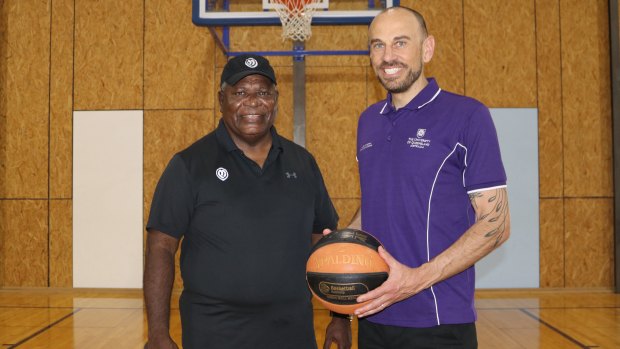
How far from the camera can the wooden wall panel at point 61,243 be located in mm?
6340

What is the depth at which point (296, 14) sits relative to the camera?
4816mm

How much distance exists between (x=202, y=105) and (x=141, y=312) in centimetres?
255

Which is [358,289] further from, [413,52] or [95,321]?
[95,321]

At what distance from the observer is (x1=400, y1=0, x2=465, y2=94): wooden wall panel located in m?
6.38

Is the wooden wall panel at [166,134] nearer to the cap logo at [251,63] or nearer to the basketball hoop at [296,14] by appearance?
the basketball hoop at [296,14]

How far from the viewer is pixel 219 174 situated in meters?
1.93

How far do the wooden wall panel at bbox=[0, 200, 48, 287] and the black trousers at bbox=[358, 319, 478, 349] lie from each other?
574 centimetres

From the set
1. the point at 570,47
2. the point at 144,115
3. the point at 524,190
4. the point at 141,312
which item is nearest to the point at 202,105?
the point at 144,115

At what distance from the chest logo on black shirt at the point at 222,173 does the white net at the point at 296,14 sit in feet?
10.3

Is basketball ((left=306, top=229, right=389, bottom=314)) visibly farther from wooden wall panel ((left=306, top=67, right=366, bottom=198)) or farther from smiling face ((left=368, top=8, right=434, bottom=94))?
wooden wall panel ((left=306, top=67, right=366, bottom=198))

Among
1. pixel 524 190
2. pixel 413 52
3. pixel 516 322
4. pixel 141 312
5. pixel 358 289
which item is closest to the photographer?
pixel 358 289

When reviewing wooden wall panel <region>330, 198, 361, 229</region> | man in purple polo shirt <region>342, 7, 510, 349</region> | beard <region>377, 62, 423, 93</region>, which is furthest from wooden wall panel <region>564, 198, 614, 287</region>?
beard <region>377, 62, 423, 93</region>

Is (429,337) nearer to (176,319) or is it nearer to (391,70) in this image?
(391,70)

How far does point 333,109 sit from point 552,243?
10.4ft
